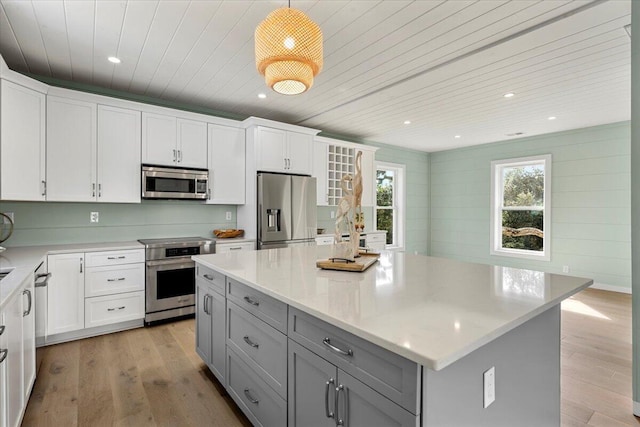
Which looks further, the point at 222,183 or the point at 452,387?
the point at 222,183

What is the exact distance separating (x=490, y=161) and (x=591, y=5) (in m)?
4.32

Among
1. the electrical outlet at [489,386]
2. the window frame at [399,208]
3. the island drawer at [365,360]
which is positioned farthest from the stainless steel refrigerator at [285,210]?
the electrical outlet at [489,386]

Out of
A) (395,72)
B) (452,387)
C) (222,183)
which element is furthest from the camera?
(222,183)

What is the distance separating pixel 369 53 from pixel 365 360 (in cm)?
252

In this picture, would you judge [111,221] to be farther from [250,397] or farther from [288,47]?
[288,47]

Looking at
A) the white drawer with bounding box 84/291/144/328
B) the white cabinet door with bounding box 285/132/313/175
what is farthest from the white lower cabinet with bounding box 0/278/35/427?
the white cabinet door with bounding box 285/132/313/175

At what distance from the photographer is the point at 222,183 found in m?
4.13

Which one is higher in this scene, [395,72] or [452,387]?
[395,72]

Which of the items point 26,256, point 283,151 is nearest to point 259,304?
point 26,256

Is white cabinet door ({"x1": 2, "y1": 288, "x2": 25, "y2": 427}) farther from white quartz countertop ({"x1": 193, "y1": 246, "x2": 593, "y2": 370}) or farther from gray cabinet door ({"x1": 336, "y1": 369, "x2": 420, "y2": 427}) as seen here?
gray cabinet door ({"x1": 336, "y1": 369, "x2": 420, "y2": 427})

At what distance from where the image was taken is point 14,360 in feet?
5.28

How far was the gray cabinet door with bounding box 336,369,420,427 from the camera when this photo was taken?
0.95m

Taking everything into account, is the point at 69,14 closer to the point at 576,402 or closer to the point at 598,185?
the point at 576,402

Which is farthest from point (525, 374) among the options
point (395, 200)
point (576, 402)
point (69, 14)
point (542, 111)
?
point (395, 200)
